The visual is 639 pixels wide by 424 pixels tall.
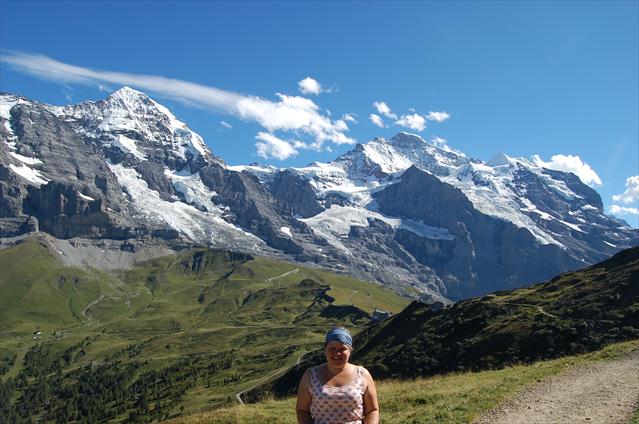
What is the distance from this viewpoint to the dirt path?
78.6 feet

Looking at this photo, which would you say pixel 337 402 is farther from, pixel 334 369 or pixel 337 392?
pixel 334 369

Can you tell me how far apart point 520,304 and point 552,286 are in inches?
648

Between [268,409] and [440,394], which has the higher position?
[440,394]

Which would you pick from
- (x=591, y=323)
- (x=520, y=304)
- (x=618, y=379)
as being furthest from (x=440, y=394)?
(x=520, y=304)

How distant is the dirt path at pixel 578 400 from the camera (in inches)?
944

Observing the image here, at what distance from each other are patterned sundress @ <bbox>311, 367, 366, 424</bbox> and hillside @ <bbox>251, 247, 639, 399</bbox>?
42.2m

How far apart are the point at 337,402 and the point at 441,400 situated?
19240mm

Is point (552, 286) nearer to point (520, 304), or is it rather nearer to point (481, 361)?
point (520, 304)

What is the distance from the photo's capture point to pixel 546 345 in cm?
5678

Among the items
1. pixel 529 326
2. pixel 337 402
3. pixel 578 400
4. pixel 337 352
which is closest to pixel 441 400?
pixel 578 400

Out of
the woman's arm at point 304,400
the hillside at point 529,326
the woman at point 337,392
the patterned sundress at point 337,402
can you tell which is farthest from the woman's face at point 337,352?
the hillside at point 529,326

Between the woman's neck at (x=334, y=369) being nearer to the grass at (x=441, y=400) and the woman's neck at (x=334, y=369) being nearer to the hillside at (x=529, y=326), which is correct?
the grass at (x=441, y=400)

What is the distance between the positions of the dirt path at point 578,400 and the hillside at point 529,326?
1862 cm

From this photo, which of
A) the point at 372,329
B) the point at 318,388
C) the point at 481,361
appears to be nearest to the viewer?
the point at 318,388
